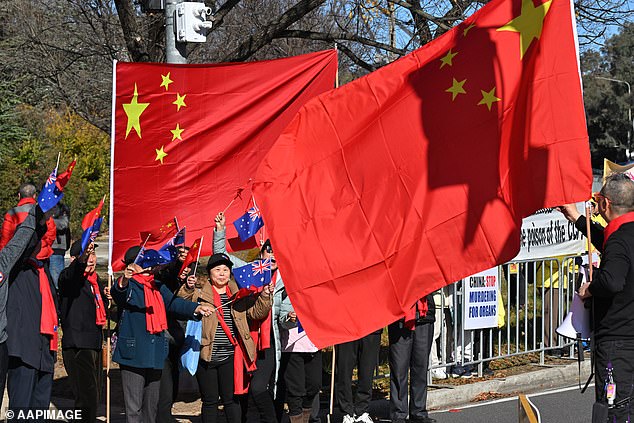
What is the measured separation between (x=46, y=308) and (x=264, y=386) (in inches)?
75.5

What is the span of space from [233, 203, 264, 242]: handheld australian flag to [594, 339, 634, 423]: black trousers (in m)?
3.40

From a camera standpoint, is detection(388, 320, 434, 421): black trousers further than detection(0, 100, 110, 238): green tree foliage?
No

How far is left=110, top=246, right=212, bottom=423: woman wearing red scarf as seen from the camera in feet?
26.6

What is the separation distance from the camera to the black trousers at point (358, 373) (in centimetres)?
949

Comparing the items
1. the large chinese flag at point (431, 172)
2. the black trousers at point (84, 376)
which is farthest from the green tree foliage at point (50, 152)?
the large chinese flag at point (431, 172)

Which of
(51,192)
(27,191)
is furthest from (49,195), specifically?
(27,191)

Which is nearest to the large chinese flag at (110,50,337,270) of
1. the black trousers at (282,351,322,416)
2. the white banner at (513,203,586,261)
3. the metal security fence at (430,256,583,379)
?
→ the black trousers at (282,351,322,416)

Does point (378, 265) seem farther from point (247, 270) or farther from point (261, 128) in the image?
point (261, 128)

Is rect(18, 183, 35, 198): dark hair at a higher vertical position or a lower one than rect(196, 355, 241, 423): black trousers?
higher

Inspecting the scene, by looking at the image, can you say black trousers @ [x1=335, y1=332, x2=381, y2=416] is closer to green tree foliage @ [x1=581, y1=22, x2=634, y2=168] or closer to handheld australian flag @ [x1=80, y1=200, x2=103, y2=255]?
handheld australian flag @ [x1=80, y1=200, x2=103, y2=255]

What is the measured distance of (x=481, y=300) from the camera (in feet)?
37.7

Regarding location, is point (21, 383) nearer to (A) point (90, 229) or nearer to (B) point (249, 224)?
(A) point (90, 229)

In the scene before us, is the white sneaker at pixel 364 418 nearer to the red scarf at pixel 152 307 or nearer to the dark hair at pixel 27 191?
the red scarf at pixel 152 307

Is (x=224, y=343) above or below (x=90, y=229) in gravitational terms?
below
